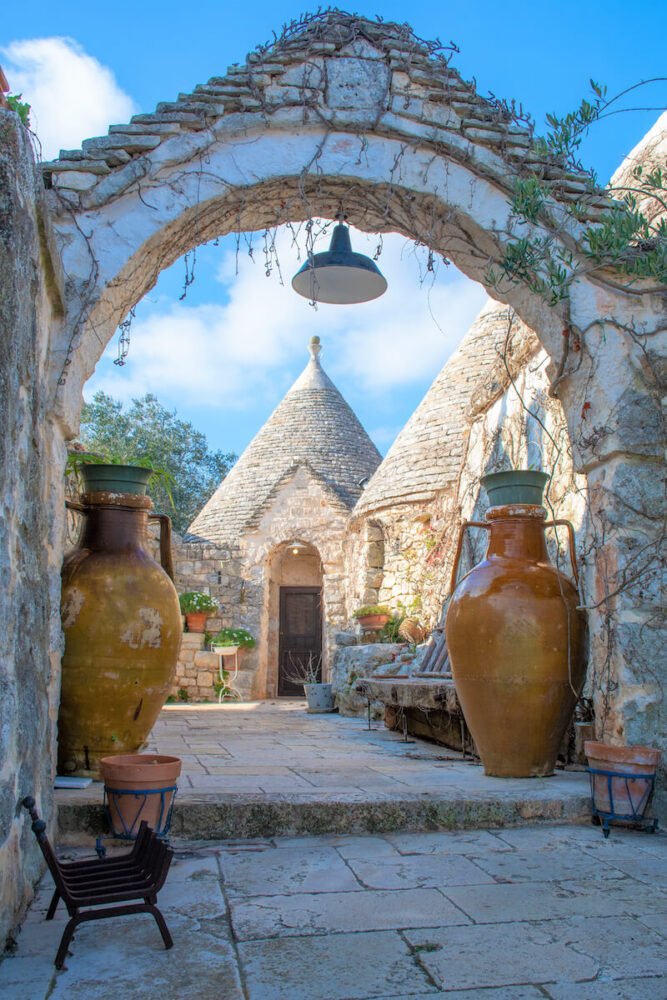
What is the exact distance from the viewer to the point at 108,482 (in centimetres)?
373

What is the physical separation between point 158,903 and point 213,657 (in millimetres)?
9608

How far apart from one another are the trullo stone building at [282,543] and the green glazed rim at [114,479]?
26.9 ft

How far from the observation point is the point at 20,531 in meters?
2.18

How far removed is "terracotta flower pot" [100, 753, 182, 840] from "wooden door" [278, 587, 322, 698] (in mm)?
10432

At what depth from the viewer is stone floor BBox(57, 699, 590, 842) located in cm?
294

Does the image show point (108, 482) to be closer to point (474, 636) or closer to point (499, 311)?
point (474, 636)

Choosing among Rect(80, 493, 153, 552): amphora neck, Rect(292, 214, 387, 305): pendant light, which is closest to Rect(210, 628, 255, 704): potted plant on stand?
Rect(292, 214, 387, 305): pendant light

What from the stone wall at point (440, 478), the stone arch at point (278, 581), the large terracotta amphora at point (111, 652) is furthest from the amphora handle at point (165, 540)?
the stone arch at point (278, 581)

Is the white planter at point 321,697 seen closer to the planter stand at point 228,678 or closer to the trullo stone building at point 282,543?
the planter stand at point 228,678

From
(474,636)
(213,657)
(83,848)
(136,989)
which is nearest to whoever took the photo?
(136,989)

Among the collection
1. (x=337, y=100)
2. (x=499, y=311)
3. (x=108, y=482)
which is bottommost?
(x=108, y=482)

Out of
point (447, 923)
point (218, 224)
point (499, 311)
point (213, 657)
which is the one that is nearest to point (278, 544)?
point (213, 657)

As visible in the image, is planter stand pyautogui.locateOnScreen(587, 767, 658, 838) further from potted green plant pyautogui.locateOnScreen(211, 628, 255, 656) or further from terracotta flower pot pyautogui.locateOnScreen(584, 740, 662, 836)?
potted green plant pyautogui.locateOnScreen(211, 628, 255, 656)

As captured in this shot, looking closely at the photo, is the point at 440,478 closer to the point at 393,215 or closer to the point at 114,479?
the point at 393,215
